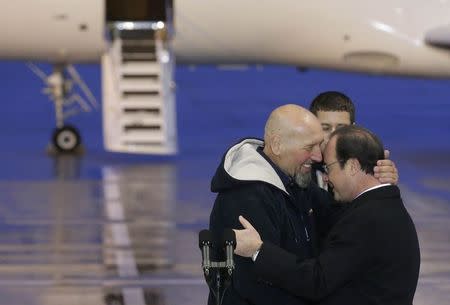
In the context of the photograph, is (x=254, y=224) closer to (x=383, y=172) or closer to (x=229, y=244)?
(x=229, y=244)

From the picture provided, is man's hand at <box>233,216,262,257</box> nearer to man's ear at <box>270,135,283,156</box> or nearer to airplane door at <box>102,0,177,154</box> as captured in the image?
man's ear at <box>270,135,283,156</box>

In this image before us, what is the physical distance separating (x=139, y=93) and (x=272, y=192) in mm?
17913

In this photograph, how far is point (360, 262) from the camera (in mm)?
6168

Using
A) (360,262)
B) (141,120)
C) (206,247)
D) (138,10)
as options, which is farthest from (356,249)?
(138,10)

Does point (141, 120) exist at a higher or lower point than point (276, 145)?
lower

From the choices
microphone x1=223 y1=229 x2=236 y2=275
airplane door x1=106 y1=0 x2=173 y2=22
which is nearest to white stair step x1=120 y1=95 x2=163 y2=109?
airplane door x1=106 y1=0 x2=173 y2=22

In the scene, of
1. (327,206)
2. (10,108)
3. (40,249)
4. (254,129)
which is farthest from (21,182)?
(10,108)

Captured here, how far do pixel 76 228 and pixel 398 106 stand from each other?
82.8 feet

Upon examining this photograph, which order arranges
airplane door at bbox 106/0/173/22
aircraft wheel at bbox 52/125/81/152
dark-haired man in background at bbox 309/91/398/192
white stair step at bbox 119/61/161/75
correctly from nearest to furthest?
dark-haired man in background at bbox 309/91/398/192 → white stair step at bbox 119/61/161/75 → aircraft wheel at bbox 52/125/81/152 → airplane door at bbox 106/0/173/22

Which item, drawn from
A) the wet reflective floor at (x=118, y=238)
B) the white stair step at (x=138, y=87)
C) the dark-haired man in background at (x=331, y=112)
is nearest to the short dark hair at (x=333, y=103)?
the dark-haired man in background at (x=331, y=112)

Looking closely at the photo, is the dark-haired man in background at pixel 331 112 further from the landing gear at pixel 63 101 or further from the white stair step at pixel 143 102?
the landing gear at pixel 63 101

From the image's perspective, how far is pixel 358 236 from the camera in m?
6.19

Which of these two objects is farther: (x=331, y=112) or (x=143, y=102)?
(x=143, y=102)

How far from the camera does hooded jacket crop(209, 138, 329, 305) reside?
633cm
